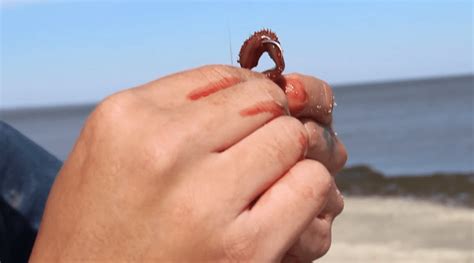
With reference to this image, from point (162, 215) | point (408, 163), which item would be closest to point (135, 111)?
point (162, 215)

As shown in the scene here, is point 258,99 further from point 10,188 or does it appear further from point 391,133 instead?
point 391,133

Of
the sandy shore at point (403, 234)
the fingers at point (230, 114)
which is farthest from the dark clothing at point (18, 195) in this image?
the sandy shore at point (403, 234)

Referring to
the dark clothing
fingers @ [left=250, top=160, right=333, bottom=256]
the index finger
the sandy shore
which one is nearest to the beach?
the sandy shore

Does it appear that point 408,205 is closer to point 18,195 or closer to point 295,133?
point 18,195

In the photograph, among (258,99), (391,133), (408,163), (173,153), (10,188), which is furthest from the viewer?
(391,133)

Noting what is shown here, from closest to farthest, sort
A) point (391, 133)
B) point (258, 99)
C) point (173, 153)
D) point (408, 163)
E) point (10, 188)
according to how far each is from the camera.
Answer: point (173, 153) → point (258, 99) → point (10, 188) → point (408, 163) → point (391, 133)

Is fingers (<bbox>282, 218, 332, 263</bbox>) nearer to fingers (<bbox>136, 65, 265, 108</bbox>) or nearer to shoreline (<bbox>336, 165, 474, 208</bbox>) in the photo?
fingers (<bbox>136, 65, 265, 108</bbox>)
